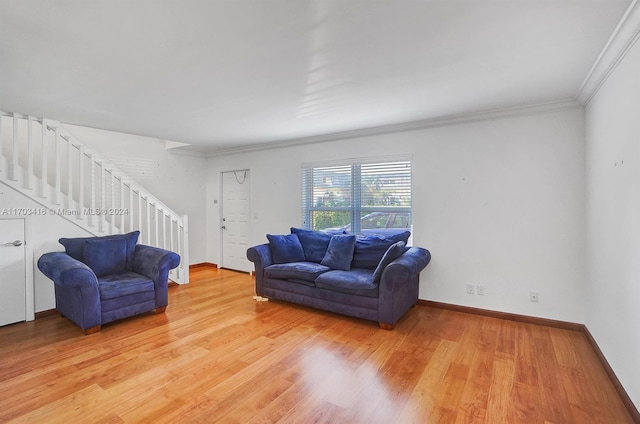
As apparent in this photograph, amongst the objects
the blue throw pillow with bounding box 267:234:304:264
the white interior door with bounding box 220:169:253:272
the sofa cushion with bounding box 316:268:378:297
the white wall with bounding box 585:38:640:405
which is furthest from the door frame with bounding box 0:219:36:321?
the white wall with bounding box 585:38:640:405

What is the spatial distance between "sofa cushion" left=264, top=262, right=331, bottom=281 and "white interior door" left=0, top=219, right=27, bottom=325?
8.89 ft

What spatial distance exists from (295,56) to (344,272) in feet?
7.85

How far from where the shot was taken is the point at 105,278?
138 inches

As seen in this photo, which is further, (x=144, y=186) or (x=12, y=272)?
(x=144, y=186)

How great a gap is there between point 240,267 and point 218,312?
2.20 metres

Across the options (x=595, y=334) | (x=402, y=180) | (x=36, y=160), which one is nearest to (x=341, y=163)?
(x=402, y=180)

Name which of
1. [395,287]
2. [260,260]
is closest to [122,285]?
[260,260]

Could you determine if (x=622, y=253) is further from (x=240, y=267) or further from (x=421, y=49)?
(x=240, y=267)

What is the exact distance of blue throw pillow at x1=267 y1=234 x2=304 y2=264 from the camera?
4.22 meters

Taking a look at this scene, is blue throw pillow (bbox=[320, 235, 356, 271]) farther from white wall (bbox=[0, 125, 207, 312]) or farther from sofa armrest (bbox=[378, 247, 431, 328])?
white wall (bbox=[0, 125, 207, 312])

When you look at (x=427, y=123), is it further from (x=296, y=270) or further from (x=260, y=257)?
(x=260, y=257)

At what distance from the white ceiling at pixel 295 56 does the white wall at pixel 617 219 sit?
1.17 feet

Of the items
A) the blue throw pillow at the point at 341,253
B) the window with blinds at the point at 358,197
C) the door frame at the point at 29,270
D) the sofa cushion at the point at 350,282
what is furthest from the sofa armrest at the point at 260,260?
the door frame at the point at 29,270

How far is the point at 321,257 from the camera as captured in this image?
4223 mm
